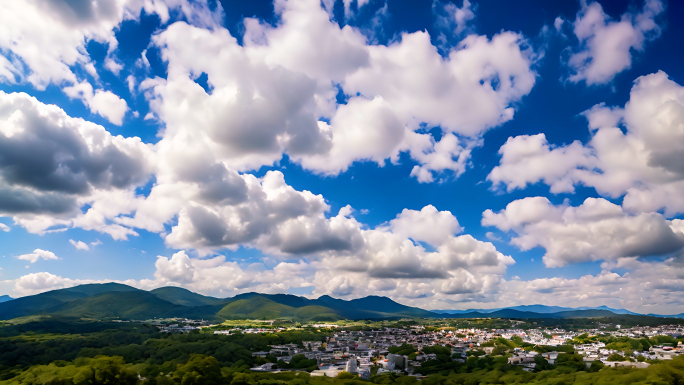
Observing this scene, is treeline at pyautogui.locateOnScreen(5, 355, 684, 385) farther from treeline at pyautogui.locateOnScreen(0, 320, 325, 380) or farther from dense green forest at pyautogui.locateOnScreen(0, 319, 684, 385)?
treeline at pyautogui.locateOnScreen(0, 320, 325, 380)

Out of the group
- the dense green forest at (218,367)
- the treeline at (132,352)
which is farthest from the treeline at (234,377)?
the treeline at (132,352)

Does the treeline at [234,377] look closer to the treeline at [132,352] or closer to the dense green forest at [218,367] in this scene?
the dense green forest at [218,367]

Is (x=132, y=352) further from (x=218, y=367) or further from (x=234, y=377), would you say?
(x=234, y=377)

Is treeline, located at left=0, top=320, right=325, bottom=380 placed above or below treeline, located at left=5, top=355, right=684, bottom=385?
below

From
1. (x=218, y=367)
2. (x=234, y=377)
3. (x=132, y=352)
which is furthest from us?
(x=132, y=352)

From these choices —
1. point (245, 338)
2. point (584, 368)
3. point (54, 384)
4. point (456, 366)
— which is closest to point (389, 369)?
point (456, 366)

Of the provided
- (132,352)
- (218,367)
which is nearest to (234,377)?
(218,367)

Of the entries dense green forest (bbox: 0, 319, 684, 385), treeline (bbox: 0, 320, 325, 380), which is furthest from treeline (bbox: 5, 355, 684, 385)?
treeline (bbox: 0, 320, 325, 380)

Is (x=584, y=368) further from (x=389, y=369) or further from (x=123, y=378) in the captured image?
(x=123, y=378)
